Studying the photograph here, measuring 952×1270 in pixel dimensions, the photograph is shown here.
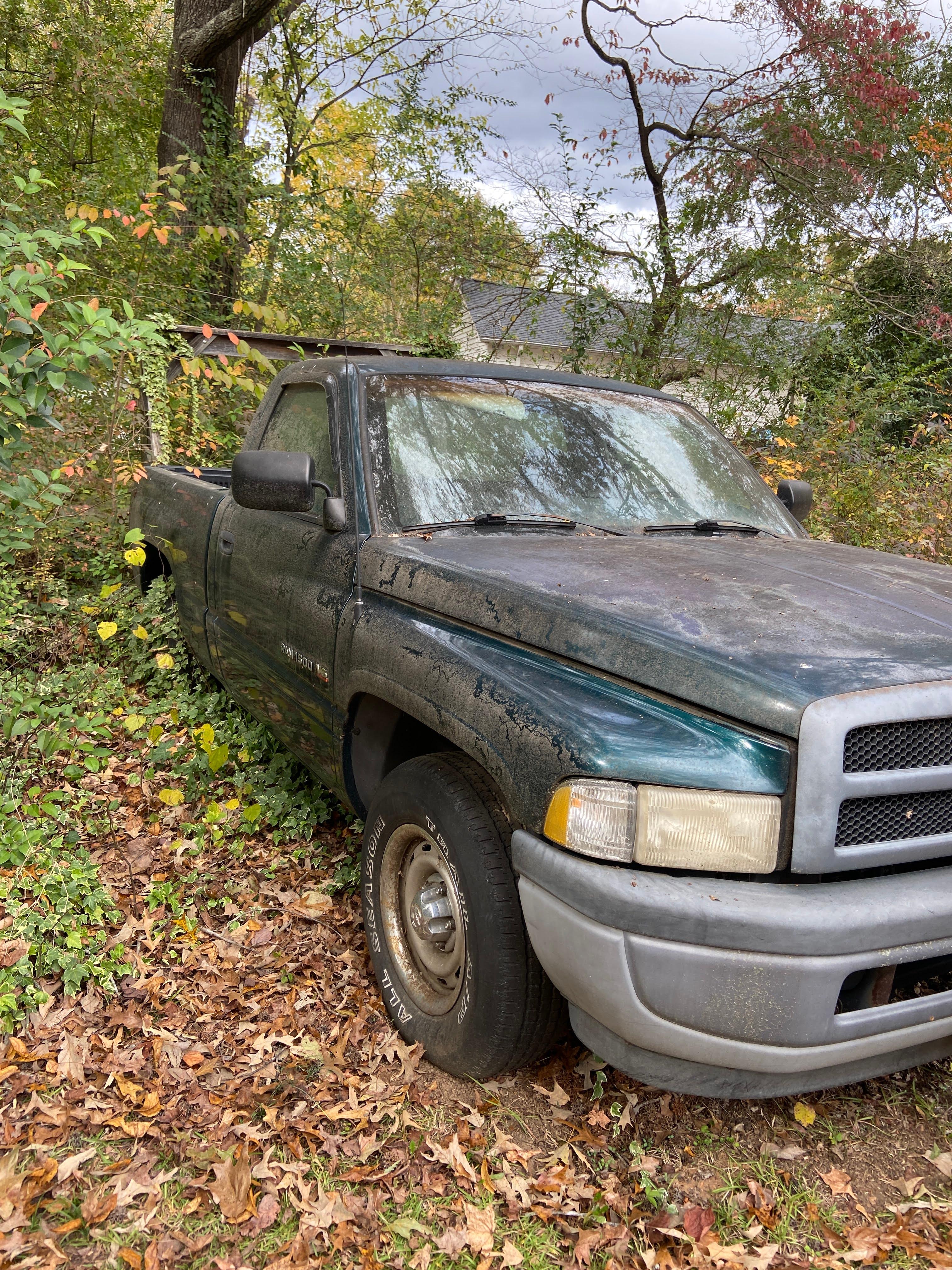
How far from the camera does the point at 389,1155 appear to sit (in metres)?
2.21

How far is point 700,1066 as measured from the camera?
72.5 inches

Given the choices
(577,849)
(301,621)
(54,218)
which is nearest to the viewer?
(577,849)

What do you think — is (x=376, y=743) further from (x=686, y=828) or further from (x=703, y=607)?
(x=686, y=828)

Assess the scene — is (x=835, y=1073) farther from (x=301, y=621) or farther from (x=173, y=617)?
(x=173, y=617)

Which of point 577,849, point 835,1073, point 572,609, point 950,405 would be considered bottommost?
point 835,1073

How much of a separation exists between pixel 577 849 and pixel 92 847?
8.53ft

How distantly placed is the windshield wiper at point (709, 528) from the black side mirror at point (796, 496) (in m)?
0.80

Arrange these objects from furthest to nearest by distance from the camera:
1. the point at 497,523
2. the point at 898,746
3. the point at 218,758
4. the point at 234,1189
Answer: the point at 218,758 → the point at 497,523 → the point at 234,1189 → the point at 898,746

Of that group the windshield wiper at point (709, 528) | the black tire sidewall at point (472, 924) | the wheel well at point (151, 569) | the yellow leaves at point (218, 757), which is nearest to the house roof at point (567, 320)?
the wheel well at point (151, 569)

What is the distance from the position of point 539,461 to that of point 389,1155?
7.10 ft

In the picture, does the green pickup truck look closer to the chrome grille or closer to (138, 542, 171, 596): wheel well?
the chrome grille

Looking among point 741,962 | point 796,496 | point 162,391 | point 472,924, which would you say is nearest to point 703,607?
point 741,962

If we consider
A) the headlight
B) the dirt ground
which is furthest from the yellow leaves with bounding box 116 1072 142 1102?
the headlight

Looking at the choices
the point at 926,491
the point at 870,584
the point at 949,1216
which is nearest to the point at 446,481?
the point at 870,584
